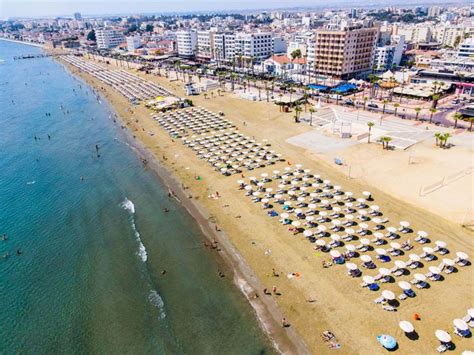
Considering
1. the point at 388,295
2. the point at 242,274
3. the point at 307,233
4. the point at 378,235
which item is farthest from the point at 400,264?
the point at 242,274

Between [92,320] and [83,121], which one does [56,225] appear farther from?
[83,121]

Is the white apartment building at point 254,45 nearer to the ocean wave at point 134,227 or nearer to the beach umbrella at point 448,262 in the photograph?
the ocean wave at point 134,227

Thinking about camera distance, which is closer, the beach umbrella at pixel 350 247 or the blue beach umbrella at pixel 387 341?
the blue beach umbrella at pixel 387 341

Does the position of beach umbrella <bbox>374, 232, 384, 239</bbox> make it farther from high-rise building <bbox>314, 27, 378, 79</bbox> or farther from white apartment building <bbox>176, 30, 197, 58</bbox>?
white apartment building <bbox>176, 30, 197, 58</bbox>

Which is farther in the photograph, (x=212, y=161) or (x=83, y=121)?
(x=83, y=121)

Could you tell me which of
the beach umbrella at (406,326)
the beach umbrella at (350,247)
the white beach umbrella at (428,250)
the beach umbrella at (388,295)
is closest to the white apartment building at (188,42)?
the beach umbrella at (350,247)

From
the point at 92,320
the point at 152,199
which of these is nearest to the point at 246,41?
the point at 152,199

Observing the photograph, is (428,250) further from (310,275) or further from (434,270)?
(310,275)
